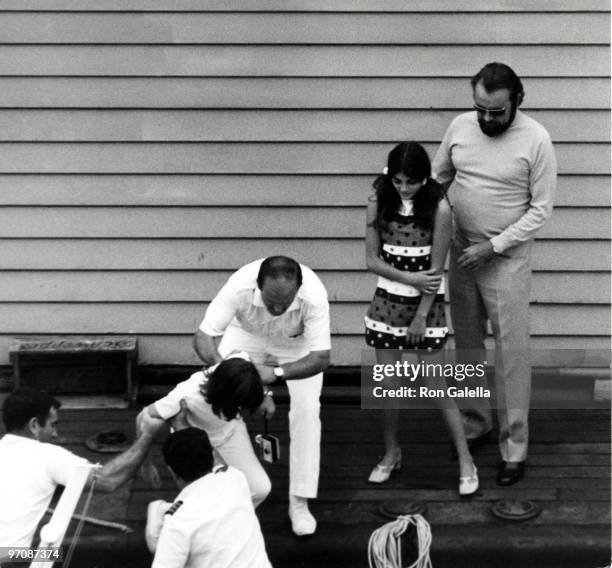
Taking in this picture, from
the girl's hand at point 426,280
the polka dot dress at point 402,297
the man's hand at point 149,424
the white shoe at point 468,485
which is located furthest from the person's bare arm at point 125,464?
the white shoe at point 468,485

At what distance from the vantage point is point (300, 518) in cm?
618

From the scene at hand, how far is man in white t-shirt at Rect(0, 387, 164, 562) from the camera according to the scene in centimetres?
496

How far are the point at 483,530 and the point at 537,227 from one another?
4.67 ft

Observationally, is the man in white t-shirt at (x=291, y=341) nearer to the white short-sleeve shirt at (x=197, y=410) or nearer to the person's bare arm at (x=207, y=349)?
the person's bare arm at (x=207, y=349)

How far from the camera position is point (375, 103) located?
743 cm

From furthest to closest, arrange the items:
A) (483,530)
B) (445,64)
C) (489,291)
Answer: (445,64), (489,291), (483,530)

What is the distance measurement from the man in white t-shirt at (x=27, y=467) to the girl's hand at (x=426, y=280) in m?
1.87

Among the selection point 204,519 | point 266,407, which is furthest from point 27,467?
point 266,407

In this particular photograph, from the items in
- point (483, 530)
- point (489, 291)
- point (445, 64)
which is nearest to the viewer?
point (483, 530)

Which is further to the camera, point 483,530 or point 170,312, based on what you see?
point 170,312

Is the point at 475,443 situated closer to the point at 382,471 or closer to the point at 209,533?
the point at 382,471

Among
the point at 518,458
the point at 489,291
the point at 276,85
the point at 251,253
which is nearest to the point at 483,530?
the point at 518,458

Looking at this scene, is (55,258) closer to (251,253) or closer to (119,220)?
(119,220)

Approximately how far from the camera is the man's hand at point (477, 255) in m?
6.43
